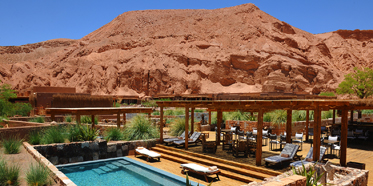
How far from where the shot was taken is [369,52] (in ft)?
224

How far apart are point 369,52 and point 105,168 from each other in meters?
78.6

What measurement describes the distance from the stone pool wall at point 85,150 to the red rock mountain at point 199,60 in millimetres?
37968

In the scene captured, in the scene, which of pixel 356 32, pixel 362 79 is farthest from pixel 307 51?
pixel 356 32

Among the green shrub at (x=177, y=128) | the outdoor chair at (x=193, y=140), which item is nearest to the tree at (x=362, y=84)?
the green shrub at (x=177, y=128)

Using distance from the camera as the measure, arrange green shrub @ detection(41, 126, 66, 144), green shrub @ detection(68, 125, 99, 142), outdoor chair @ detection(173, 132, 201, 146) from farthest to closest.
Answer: outdoor chair @ detection(173, 132, 201, 146) → green shrub @ detection(68, 125, 99, 142) → green shrub @ detection(41, 126, 66, 144)

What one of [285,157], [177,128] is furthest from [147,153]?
[285,157]

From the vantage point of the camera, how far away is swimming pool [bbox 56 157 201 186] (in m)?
7.56

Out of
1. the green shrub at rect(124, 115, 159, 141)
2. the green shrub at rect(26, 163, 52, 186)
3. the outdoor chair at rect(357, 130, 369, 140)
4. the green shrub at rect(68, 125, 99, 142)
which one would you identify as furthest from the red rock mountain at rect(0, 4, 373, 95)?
the green shrub at rect(26, 163, 52, 186)

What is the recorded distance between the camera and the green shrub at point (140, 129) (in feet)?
38.0

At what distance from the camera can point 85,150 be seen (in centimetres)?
970

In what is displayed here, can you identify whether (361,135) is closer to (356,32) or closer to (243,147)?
(243,147)

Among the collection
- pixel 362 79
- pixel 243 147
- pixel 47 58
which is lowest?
pixel 243 147

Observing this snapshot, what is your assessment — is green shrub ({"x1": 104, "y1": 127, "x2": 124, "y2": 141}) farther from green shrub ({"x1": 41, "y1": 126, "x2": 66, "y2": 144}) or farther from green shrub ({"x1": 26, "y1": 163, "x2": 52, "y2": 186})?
green shrub ({"x1": 26, "y1": 163, "x2": 52, "y2": 186})

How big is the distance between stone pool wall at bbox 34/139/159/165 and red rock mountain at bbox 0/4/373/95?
125 feet
